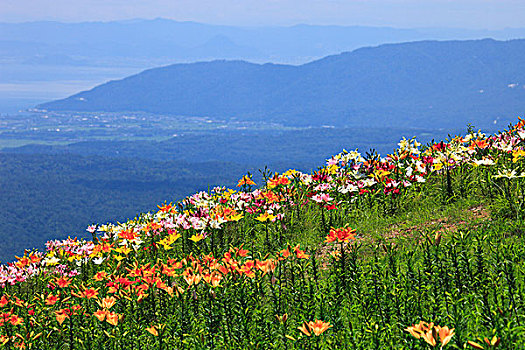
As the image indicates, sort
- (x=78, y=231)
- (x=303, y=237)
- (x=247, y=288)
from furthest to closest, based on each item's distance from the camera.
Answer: (x=78, y=231), (x=303, y=237), (x=247, y=288)

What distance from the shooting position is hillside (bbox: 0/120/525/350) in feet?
15.6

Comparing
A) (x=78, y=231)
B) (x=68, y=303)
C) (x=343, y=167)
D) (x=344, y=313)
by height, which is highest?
(x=343, y=167)

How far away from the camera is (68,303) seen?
7.33 metres

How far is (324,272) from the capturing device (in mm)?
6578

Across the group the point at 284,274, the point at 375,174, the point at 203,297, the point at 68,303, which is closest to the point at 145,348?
the point at 203,297

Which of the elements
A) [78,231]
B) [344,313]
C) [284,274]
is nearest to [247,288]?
[284,274]

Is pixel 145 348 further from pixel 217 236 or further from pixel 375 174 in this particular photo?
pixel 375 174

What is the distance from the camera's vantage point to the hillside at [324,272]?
4770mm

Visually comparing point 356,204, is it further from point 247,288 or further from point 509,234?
point 247,288

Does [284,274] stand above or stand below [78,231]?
above

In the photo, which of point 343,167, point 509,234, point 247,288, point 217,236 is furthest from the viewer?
point 343,167

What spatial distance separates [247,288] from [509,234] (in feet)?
10.7

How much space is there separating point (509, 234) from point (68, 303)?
5.80m

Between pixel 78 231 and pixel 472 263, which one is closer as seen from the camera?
pixel 472 263
